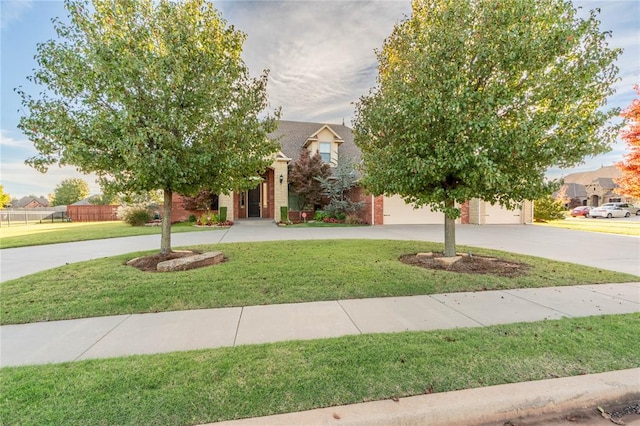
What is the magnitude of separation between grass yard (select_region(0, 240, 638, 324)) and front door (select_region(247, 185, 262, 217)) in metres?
13.0

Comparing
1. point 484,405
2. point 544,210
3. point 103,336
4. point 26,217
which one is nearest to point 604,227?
point 544,210

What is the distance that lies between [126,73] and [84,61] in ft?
2.95

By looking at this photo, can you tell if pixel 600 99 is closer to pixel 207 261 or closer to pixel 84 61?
pixel 207 261

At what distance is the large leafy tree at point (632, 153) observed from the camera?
50.8ft

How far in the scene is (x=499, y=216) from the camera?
1845 cm

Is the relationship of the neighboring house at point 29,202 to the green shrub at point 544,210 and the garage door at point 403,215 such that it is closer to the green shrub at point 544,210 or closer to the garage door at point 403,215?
the garage door at point 403,215

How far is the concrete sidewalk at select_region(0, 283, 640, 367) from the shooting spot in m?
3.29

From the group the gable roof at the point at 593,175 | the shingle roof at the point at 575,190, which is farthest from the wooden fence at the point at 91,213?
the gable roof at the point at 593,175

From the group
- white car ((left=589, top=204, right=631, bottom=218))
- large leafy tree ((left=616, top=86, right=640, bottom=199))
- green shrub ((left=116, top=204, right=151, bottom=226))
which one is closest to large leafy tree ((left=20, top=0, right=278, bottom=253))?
green shrub ((left=116, top=204, right=151, bottom=226))

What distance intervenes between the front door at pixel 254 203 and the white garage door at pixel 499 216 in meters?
14.5

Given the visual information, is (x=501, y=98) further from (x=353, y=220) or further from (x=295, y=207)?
(x=295, y=207)

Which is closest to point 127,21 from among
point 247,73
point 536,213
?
point 247,73

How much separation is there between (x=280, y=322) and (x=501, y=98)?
5509 mm

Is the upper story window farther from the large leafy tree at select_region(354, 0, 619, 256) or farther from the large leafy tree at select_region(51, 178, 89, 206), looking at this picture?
the large leafy tree at select_region(51, 178, 89, 206)
